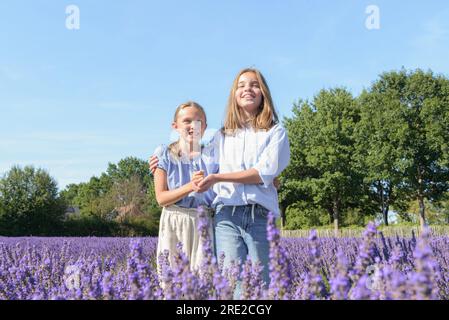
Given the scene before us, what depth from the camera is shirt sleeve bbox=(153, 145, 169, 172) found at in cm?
320

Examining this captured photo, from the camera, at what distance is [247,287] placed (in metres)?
1.91

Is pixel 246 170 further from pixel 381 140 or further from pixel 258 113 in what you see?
pixel 381 140

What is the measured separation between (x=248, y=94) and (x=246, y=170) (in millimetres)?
583

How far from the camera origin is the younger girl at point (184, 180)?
122 inches

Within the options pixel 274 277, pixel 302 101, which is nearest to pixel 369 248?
pixel 274 277

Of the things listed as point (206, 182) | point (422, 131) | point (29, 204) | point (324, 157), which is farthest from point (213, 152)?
point (29, 204)

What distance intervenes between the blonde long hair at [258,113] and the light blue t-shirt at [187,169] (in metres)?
0.22

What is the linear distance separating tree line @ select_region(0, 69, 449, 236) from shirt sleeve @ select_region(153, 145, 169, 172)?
25443 millimetres

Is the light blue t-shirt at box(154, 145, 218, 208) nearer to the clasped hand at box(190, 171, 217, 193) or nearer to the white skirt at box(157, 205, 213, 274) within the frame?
the white skirt at box(157, 205, 213, 274)

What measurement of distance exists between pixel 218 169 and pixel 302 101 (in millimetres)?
34587

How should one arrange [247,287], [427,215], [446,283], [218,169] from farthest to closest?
[427,215], [446,283], [218,169], [247,287]

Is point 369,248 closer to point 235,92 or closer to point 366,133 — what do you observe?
point 235,92

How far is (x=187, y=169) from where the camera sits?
3.25m

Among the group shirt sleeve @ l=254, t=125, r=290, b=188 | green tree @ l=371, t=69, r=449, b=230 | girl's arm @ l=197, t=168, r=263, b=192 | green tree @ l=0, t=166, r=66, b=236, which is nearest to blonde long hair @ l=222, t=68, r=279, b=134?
shirt sleeve @ l=254, t=125, r=290, b=188
